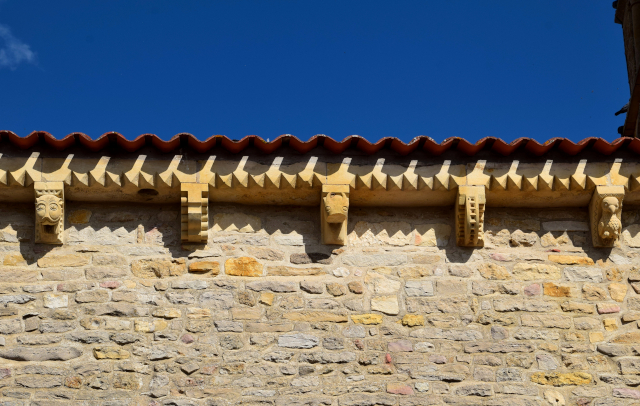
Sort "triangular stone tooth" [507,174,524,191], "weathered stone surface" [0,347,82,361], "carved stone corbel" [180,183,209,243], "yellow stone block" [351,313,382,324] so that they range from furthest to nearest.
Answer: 1. "triangular stone tooth" [507,174,524,191]
2. "carved stone corbel" [180,183,209,243]
3. "yellow stone block" [351,313,382,324]
4. "weathered stone surface" [0,347,82,361]

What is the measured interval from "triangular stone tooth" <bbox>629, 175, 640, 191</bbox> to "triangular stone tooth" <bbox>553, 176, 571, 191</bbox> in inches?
18.4

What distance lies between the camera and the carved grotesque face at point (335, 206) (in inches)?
211

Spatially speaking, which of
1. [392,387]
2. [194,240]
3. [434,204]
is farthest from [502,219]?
Result: [194,240]

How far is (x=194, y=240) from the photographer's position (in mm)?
5422

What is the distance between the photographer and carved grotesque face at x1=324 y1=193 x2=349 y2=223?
5.35 meters

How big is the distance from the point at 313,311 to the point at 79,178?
78.0 inches

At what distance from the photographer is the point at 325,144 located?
543cm

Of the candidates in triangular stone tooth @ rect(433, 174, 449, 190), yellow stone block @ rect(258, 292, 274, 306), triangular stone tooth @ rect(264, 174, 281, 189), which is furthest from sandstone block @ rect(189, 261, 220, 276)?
triangular stone tooth @ rect(433, 174, 449, 190)

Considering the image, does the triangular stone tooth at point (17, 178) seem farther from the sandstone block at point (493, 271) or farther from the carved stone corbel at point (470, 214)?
the sandstone block at point (493, 271)

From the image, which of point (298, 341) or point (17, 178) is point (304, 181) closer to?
point (298, 341)

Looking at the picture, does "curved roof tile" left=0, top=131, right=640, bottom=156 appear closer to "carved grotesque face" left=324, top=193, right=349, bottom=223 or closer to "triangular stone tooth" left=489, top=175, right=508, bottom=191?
"triangular stone tooth" left=489, top=175, right=508, bottom=191

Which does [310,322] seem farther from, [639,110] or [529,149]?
[639,110]

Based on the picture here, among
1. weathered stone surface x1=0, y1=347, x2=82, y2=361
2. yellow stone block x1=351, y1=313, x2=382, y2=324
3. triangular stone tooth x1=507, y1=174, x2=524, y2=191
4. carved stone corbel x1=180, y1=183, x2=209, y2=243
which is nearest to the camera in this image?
weathered stone surface x1=0, y1=347, x2=82, y2=361

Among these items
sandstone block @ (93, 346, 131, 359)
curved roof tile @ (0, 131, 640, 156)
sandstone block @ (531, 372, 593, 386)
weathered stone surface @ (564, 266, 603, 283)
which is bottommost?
sandstone block @ (531, 372, 593, 386)
